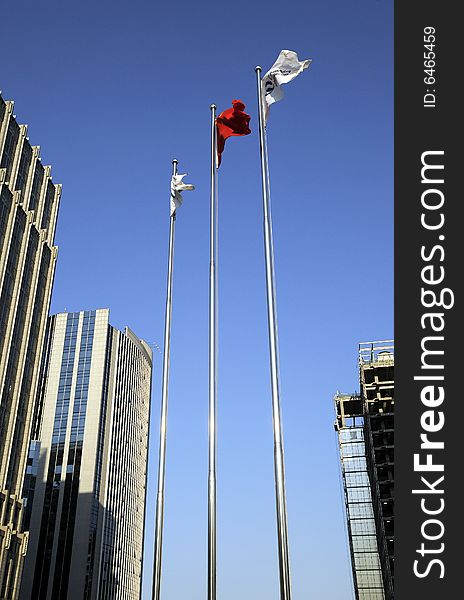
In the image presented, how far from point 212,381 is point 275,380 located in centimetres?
493

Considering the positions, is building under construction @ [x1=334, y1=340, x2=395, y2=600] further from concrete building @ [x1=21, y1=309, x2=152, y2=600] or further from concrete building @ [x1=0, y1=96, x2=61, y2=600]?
concrete building @ [x1=21, y1=309, x2=152, y2=600]

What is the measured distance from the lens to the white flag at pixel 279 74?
28.1 m

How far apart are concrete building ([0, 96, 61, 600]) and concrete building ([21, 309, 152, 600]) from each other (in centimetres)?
5164

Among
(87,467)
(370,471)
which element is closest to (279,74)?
(370,471)

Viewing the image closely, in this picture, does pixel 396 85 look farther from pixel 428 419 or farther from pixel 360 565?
pixel 360 565

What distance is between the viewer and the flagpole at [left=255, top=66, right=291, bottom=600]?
20.2 meters

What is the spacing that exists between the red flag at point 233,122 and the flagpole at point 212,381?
54cm

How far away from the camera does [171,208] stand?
112 feet

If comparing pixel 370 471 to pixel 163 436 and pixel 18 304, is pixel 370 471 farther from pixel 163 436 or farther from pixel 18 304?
pixel 163 436

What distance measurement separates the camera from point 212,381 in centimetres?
2756

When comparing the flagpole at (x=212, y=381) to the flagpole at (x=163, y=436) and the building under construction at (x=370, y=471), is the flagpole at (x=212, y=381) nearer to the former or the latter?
the flagpole at (x=163, y=436)

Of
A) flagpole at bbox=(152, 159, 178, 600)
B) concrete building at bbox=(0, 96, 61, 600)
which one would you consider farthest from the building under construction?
flagpole at bbox=(152, 159, 178, 600)

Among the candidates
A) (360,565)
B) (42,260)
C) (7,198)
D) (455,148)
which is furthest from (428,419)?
(360,565)

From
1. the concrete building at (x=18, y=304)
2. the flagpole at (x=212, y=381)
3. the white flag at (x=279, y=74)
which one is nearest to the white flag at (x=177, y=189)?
the flagpole at (x=212, y=381)
